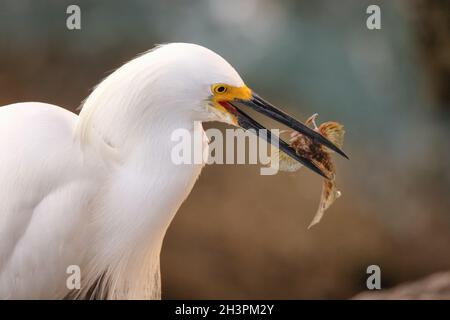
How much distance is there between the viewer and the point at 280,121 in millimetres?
1521

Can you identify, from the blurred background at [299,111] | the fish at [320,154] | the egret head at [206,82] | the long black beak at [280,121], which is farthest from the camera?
the blurred background at [299,111]

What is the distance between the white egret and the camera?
1403mm

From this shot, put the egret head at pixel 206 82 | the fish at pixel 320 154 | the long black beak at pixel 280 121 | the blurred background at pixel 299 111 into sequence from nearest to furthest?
the egret head at pixel 206 82
the long black beak at pixel 280 121
the fish at pixel 320 154
the blurred background at pixel 299 111

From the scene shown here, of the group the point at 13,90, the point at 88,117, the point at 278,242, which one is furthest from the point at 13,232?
the point at 278,242

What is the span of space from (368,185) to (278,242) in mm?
407

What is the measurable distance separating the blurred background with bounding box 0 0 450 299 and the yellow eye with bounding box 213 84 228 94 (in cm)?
92

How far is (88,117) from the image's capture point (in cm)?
143

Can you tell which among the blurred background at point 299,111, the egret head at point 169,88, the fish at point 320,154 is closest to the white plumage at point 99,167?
the egret head at point 169,88

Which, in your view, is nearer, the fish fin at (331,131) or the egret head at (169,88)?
the egret head at (169,88)

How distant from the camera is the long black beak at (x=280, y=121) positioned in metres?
1.49

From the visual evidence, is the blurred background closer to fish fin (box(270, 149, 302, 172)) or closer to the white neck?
fish fin (box(270, 149, 302, 172))

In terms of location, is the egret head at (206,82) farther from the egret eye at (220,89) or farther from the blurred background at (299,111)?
the blurred background at (299,111)

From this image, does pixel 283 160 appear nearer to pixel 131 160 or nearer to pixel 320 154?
pixel 320 154

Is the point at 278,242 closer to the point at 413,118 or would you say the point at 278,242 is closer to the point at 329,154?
the point at 413,118
